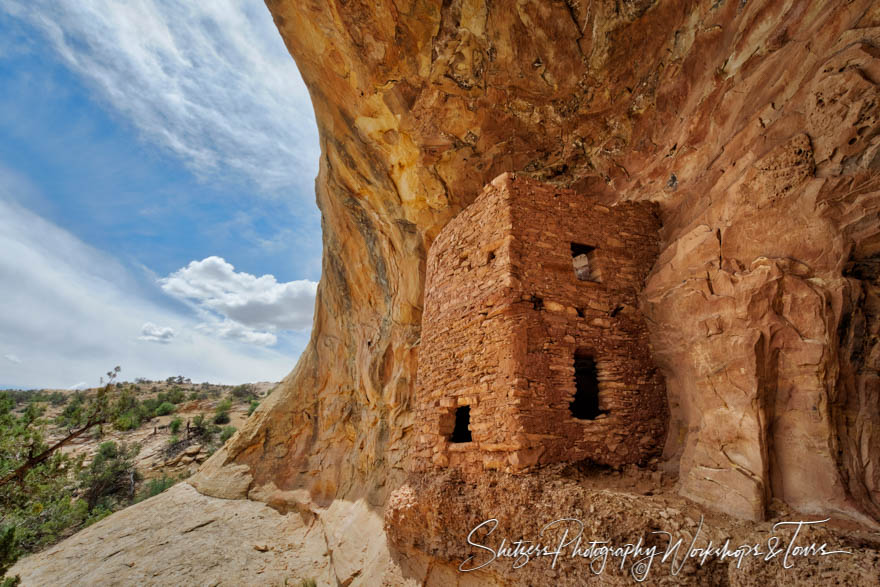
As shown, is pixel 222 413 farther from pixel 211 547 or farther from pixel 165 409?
pixel 211 547

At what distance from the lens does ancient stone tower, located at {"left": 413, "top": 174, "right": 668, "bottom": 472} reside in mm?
4328

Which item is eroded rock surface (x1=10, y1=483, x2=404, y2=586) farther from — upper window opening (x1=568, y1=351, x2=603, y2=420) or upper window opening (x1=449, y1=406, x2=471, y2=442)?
upper window opening (x1=568, y1=351, x2=603, y2=420)

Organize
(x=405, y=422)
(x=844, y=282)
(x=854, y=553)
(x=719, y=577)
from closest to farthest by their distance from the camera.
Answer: (x=854, y=553) < (x=719, y=577) < (x=844, y=282) < (x=405, y=422)

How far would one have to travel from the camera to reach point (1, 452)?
24.7 ft

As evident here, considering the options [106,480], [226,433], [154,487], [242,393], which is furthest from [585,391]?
[242,393]

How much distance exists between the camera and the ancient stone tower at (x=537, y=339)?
433 centimetres

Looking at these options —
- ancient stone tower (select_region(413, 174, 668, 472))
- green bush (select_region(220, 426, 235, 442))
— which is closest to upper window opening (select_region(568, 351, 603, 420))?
ancient stone tower (select_region(413, 174, 668, 472))

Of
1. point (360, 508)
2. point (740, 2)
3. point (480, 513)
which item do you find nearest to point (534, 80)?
point (740, 2)

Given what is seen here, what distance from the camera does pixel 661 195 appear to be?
6.10 meters

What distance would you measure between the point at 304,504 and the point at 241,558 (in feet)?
7.09

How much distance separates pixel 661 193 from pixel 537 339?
340 centimetres

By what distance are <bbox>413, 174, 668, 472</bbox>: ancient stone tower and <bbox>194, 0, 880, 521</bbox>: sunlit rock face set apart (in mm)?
422

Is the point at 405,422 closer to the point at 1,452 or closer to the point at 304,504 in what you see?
the point at 304,504

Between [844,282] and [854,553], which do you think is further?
[844,282]
